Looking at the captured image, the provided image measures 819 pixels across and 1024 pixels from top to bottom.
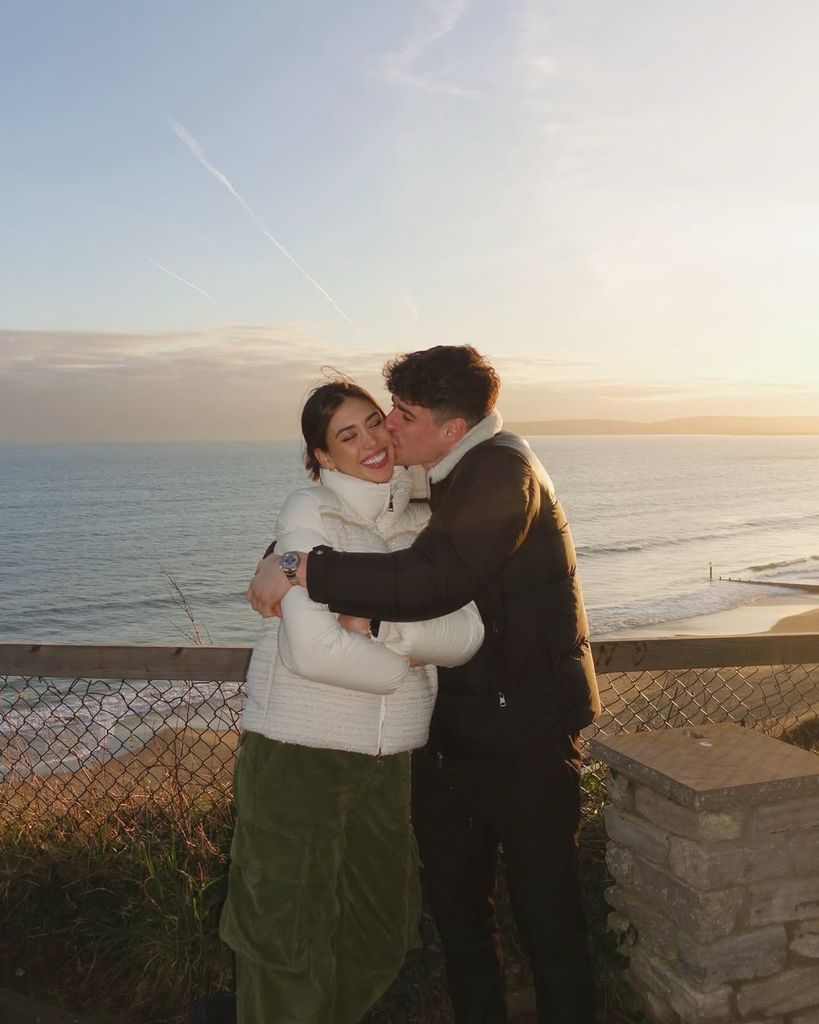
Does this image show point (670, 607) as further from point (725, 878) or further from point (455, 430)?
point (455, 430)

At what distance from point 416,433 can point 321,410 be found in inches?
11.7

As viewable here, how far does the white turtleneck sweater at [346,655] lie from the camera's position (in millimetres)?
2324

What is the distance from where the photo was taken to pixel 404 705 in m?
2.57

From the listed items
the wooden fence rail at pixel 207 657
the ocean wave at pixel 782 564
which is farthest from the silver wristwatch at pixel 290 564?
the ocean wave at pixel 782 564

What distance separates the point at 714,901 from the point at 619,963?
0.67m

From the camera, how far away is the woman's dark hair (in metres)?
2.65

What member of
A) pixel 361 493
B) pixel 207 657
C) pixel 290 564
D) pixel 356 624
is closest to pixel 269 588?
pixel 290 564

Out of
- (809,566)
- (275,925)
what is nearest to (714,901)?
(275,925)

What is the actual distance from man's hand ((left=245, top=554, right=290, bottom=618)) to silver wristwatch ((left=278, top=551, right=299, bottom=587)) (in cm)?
1

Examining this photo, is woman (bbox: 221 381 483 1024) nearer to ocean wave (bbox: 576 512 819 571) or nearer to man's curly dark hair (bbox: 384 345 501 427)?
man's curly dark hair (bbox: 384 345 501 427)

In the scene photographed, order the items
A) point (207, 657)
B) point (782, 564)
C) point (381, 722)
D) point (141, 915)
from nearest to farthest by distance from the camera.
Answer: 1. point (381, 722)
2. point (141, 915)
3. point (207, 657)
4. point (782, 564)

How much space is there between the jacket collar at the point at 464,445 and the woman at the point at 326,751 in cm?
14

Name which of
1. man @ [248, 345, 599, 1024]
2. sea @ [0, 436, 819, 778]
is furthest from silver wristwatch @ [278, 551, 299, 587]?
sea @ [0, 436, 819, 778]

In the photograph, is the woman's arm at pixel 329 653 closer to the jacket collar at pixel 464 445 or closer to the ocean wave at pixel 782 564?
the jacket collar at pixel 464 445
